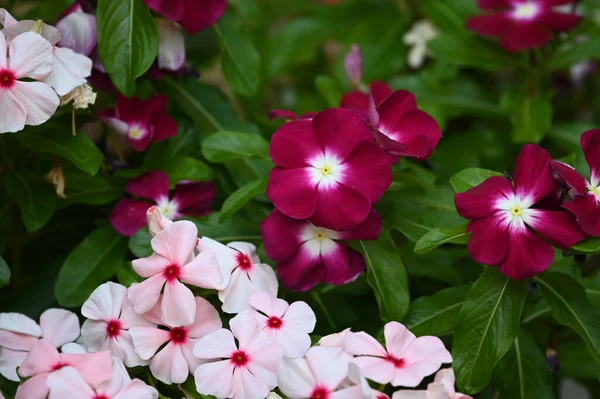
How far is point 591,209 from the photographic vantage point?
0.74 m

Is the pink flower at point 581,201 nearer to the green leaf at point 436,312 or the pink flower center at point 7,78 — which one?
the green leaf at point 436,312

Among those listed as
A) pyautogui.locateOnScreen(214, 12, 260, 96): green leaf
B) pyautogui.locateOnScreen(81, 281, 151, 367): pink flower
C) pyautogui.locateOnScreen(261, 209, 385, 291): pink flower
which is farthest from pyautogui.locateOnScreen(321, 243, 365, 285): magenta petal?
pyautogui.locateOnScreen(214, 12, 260, 96): green leaf

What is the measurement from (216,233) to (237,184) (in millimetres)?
128

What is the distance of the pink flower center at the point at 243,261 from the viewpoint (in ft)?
→ 2.64

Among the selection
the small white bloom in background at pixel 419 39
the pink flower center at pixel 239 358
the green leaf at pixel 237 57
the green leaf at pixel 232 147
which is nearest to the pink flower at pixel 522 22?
the small white bloom in background at pixel 419 39

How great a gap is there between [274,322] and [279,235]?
0.11 meters

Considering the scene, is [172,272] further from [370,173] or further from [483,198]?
[483,198]

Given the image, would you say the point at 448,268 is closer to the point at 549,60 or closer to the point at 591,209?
the point at 591,209

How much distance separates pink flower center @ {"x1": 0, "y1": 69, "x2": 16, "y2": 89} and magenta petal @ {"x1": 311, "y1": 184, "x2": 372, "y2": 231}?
362 millimetres

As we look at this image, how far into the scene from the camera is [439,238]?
0.78 meters

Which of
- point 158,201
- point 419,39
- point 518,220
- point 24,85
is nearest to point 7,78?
point 24,85

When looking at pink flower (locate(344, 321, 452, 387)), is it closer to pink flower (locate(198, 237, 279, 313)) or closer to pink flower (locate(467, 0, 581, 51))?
pink flower (locate(198, 237, 279, 313))

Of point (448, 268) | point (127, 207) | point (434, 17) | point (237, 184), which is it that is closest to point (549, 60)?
point (434, 17)

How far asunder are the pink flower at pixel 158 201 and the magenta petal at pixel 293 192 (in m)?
0.20
